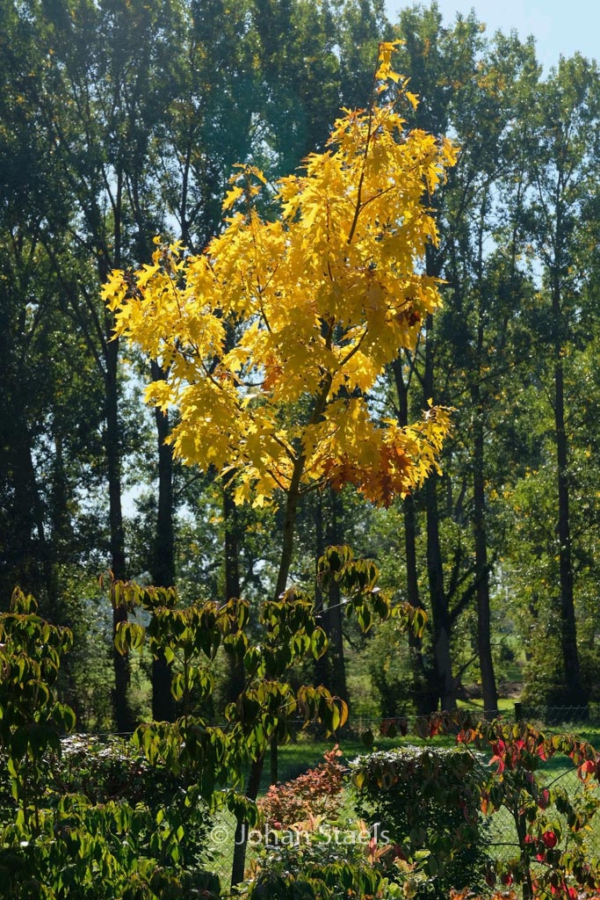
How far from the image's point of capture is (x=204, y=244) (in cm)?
2014

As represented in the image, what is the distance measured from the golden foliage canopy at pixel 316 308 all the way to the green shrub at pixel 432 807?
131 cm

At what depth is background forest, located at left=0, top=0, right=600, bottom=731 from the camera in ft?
64.0

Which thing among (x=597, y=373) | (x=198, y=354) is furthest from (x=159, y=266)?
(x=597, y=373)

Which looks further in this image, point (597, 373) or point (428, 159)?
point (597, 373)

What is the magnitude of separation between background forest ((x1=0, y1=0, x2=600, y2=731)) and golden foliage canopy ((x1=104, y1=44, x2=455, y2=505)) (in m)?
14.1

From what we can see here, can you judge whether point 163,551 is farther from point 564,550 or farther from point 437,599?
point 564,550

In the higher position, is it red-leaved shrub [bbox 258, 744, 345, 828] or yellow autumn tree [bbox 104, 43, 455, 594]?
yellow autumn tree [bbox 104, 43, 455, 594]

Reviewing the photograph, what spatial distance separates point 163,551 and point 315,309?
14.7m

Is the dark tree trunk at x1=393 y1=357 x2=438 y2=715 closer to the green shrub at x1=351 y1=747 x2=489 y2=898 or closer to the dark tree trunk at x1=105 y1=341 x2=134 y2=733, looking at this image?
the dark tree trunk at x1=105 y1=341 x2=134 y2=733

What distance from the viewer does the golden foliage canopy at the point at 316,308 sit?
464cm

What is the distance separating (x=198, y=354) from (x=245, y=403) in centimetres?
32

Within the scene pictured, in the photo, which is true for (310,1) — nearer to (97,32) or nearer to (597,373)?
(97,32)

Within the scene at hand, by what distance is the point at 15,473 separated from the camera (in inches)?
766

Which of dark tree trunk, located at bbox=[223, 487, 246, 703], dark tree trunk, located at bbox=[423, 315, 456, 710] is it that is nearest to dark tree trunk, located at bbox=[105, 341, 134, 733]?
dark tree trunk, located at bbox=[223, 487, 246, 703]
